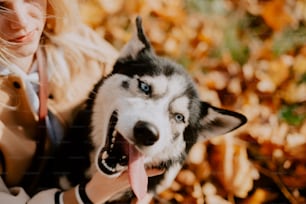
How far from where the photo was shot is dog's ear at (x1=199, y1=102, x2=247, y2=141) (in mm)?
860

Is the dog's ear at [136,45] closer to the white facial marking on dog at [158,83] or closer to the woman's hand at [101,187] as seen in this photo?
the white facial marking on dog at [158,83]

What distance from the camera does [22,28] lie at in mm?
804

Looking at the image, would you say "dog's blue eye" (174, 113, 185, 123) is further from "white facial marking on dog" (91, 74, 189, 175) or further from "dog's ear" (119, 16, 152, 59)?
"dog's ear" (119, 16, 152, 59)

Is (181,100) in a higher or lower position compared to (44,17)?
lower

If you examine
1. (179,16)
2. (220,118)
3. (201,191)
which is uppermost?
(179,16)

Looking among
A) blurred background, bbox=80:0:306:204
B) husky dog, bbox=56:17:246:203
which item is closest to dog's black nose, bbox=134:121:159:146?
husky dog, bbox=56:17:246:203

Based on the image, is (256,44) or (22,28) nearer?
(22,28)

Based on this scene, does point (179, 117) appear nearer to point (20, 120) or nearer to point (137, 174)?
point (137, 174)

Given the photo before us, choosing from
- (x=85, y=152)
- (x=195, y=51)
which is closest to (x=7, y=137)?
(x=85, y=152)

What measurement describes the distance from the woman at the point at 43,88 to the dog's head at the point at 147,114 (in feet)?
0.12

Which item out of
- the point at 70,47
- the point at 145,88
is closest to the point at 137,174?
the point at 145,88

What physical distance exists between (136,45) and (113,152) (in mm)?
172

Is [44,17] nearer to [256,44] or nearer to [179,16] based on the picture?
[179,16]

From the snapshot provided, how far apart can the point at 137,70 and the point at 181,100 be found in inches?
3.2
